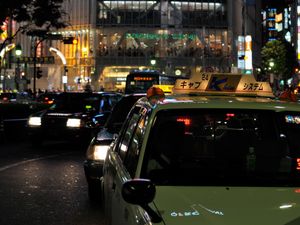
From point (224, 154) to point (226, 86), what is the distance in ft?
5.66

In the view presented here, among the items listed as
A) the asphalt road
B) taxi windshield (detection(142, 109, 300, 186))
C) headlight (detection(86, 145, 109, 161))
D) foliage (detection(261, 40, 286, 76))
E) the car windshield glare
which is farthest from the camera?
foliage (detection(261, 40, 286, 76))

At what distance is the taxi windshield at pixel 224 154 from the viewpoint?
3961mm

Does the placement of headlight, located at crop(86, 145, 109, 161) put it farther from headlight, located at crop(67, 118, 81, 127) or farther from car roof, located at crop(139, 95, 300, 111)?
headlight, located at crop(67, 118, 81, 127)

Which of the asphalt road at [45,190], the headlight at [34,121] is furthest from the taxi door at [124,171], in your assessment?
the headlight at [34,121]

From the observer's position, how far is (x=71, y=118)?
17.0m

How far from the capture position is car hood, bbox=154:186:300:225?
3207mm

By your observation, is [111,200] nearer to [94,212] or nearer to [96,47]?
[94,212]

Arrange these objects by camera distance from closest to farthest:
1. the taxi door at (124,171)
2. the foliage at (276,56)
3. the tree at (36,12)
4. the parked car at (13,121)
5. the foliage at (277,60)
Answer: the taxi door at (124,171), the parked car at (13,121), the tree at (36,12), the foliage at (277,60), the foliage at (276,56)

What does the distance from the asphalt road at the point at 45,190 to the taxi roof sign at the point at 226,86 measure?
2.27 m

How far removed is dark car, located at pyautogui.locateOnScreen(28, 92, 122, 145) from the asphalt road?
76cm

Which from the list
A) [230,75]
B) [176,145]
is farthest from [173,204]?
[230,75]

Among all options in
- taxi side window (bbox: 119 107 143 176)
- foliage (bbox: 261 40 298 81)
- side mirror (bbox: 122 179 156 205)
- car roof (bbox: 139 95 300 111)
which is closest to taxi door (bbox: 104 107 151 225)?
taxi side window (bbox: 119 107 143 176)

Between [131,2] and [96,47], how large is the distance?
7.97m

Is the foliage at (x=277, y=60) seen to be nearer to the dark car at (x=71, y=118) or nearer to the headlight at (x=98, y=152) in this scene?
the dark car at (x=71, y=118)
